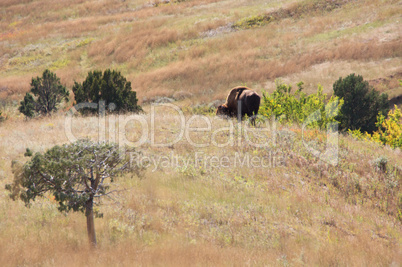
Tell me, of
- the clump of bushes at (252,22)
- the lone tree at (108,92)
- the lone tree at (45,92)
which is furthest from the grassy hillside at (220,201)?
the clump of bushes at (252,22)

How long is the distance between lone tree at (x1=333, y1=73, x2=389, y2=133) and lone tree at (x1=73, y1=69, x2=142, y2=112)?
42.7 feet

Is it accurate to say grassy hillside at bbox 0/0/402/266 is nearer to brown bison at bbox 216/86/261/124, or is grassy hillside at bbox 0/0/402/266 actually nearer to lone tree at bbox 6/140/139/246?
lone tree at bbox 6/140/139/246

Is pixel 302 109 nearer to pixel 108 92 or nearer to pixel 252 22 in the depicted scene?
pixel 108 92

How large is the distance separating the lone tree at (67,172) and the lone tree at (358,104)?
18565mm

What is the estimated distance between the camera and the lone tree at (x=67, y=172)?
17.4ft

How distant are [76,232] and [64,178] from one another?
1.46 m

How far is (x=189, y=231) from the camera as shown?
6500mm

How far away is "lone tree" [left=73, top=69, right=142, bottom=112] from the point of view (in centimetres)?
1781

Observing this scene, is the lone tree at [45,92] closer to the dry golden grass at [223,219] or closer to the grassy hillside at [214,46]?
the grassy hillside at [214,46]

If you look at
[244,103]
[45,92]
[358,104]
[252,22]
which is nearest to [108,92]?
[45,92]

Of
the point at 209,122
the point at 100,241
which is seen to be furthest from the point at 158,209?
the point at 209,122

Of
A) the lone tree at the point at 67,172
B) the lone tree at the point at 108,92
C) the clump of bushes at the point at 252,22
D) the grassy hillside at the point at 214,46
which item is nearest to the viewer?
the lone tree at the point at 67,172

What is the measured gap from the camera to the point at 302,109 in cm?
1487

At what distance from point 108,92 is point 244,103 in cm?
783
